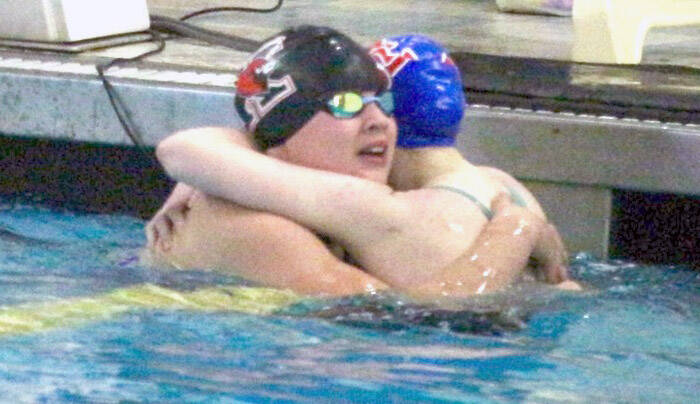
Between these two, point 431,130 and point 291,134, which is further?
point 431,130

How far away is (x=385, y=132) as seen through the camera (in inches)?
139

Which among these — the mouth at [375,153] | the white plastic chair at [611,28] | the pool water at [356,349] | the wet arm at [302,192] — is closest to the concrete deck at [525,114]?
the white plastic chair at [611,28]

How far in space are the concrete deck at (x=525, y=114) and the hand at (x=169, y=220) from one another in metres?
0.69

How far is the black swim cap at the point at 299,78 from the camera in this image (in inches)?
140

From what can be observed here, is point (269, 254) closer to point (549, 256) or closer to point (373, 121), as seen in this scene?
point (373, 121)

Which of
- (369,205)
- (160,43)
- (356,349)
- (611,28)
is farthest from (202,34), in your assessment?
Result: (356,349)

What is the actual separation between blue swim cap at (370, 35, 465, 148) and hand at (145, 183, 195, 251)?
0.51 metres

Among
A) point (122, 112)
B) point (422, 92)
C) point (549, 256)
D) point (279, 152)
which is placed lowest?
point (549, 256)

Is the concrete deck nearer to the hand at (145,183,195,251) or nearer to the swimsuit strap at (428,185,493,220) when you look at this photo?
the swimsuit strap at (428,185,493,220)

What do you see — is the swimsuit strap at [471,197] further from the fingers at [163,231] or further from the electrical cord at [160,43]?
the electrical cord at [160,43]

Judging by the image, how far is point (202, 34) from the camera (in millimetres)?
5344

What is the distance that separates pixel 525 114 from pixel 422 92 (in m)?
0.53

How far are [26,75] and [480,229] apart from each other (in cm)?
167

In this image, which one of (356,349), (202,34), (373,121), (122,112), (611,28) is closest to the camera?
(356,349)
